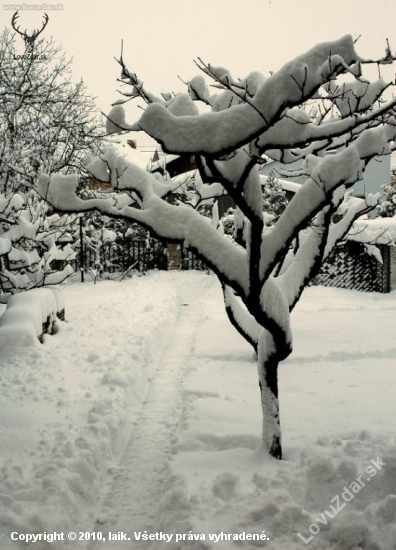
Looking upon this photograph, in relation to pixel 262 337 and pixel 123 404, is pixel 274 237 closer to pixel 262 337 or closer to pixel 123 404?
pixel 262 337

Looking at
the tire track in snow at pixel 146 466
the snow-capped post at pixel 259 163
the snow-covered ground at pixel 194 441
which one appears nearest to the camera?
the snow-capped post at pixel 259 163

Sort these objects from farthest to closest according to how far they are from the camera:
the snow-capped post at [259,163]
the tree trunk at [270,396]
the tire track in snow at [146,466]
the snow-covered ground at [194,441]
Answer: the tree trunk at [270,396]
the tire track in snow at [146,466]
the snow-covered ground at [194,441]
the snow-capped post at [259,163]

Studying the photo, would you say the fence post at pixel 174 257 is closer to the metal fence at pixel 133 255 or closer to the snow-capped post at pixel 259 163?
the metal fence at pixel 133 255

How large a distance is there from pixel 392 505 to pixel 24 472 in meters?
2.83

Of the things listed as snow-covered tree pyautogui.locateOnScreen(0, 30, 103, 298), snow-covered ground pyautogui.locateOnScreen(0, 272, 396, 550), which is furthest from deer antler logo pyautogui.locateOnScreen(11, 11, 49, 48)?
snow-covered ground pyautogui.locateOnScreen(0, 272, 396, 550)

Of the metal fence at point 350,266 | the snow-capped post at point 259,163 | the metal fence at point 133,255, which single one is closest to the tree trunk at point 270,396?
the snow-capped post at point 259,163

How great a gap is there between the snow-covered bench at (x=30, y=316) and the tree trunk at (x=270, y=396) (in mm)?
4506

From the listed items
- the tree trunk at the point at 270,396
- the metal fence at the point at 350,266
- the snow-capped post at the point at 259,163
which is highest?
the snow-capped post at the point at 259,163

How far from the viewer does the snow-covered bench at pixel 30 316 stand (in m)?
7.53

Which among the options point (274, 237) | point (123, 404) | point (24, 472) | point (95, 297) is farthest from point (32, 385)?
point (95, 297)

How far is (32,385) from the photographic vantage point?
6.19 m

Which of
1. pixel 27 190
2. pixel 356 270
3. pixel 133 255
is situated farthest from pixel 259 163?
pixel 133 255

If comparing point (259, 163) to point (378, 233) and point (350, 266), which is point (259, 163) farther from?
point (350, 266)

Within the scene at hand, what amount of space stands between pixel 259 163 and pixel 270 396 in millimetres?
2001
